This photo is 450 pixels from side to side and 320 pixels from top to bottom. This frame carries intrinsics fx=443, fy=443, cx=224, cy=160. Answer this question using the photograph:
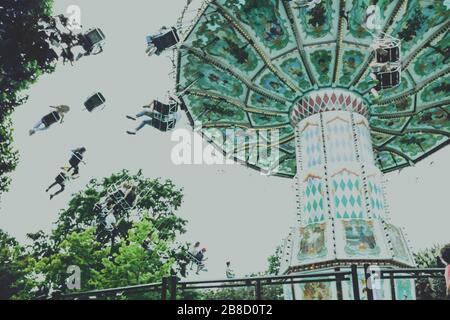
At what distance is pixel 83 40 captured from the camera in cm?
1302

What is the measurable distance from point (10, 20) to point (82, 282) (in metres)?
15.1

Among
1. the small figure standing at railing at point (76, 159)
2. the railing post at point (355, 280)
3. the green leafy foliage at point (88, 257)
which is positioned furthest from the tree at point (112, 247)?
the railing post at point (355, 280)

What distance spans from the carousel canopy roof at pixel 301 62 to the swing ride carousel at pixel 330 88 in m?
0.03

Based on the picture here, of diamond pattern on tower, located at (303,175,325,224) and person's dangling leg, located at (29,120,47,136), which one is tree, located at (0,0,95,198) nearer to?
person's dangling leg, located at (29,120,47,136)

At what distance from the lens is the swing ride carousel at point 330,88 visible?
36.2 feet

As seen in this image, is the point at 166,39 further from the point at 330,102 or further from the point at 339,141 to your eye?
the point at 339,141

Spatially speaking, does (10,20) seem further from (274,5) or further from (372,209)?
(372,209)

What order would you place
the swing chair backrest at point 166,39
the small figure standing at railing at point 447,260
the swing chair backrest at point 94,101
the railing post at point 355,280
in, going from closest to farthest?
1. the railing post at point 355,280
2. the small figure standing at railing at point 447,260
3. the swing chair backrest at point 166,39
4. the swing chair backrest at point 94,101

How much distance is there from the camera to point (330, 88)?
42.3 ft

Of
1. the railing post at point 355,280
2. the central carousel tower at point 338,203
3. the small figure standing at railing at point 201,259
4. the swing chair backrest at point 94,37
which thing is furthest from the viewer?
the small figure standing at railing at point 201,259

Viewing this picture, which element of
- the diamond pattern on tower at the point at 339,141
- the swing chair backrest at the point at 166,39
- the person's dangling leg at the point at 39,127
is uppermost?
the swing chair backrest at the point at 166,39

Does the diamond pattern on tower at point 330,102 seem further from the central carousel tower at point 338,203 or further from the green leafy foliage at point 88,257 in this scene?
the green leafy foliage at point 88,257

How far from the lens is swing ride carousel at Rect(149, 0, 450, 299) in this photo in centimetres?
1104
